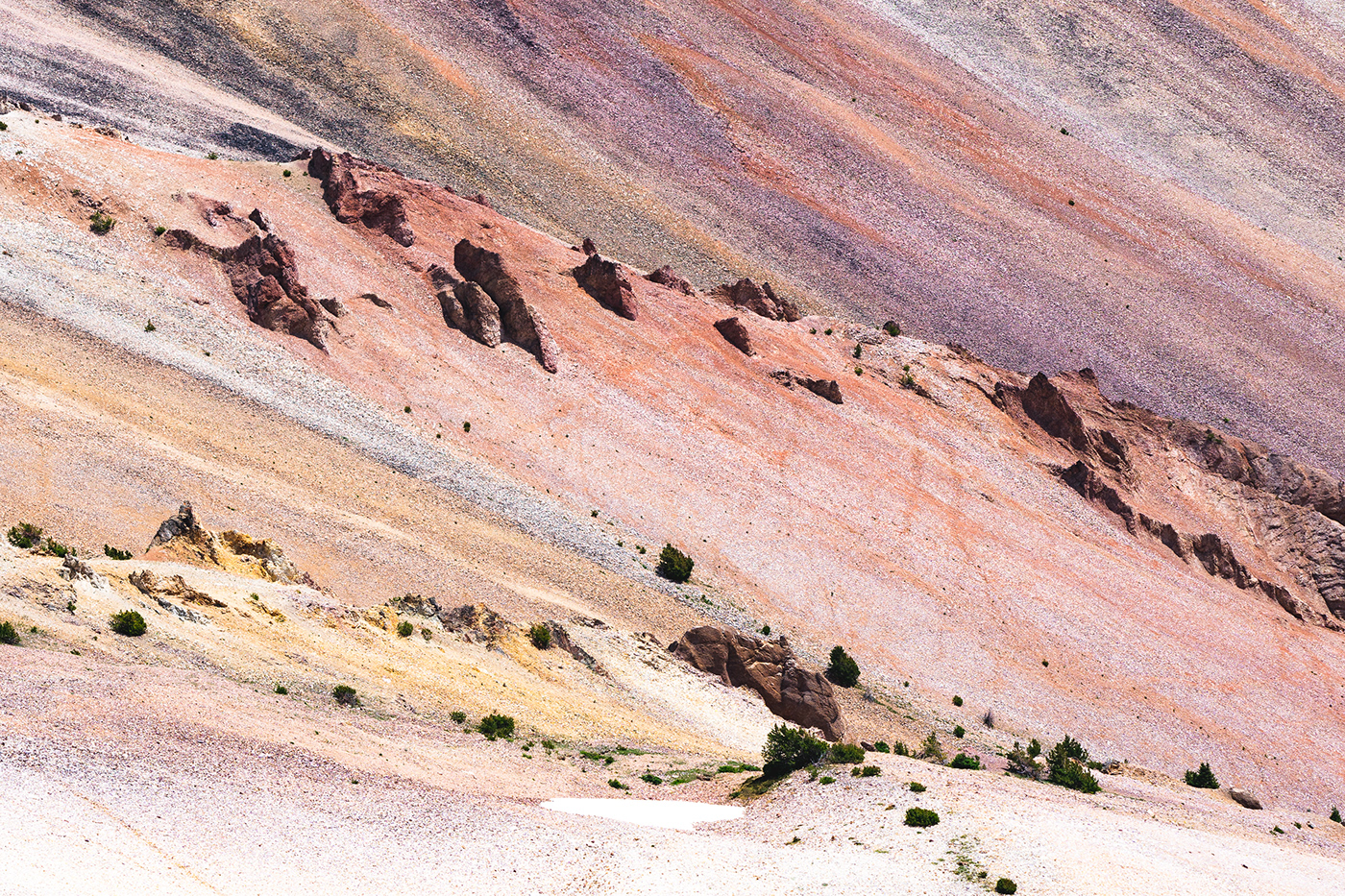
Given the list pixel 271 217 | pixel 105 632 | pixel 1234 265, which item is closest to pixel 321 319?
pixel 271 217

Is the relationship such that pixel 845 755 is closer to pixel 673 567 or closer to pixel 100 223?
pixel 673 567

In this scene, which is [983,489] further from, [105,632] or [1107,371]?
[105,632]

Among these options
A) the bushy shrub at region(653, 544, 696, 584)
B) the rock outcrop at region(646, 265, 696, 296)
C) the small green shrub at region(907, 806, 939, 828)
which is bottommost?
the bushy shrub at region(653, 544, 696, 584)

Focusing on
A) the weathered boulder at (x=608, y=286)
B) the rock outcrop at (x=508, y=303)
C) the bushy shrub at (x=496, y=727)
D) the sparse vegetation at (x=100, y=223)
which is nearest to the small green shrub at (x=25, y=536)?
the bushy shrub at (x=496, y=727)

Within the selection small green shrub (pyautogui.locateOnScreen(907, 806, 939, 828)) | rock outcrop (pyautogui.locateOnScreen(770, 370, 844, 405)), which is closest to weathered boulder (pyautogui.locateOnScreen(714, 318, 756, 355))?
rock outcrop (pyautogui.locateOnScreen(770, 370, 844, 405))

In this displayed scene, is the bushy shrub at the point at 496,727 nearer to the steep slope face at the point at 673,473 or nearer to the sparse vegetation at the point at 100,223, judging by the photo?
the steep slope face at the point at 673,473

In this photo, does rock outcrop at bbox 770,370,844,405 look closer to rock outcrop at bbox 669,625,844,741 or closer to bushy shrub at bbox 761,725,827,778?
rock outcrop at bbox 669,625,844,741
